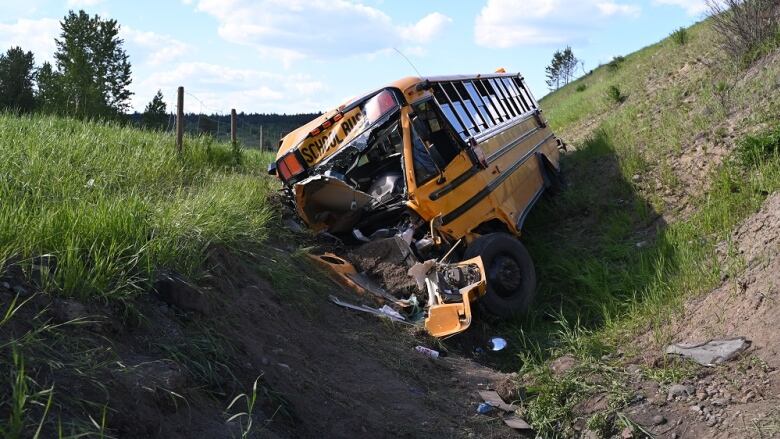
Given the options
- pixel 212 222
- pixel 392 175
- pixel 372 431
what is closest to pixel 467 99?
pixel 392 175

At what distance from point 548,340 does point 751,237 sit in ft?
7.38

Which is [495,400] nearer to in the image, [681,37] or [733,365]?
[733,365]

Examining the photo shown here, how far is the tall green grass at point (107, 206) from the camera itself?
4387 millimetres

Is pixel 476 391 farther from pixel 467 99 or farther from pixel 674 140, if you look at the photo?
pixel 674 140

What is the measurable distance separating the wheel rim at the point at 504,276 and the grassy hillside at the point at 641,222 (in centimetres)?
39

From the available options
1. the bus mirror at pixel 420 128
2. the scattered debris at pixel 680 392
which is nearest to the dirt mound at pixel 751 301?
the scattered debris at pixel 680 392

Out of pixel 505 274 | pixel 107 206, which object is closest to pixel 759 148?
pixel 505 274

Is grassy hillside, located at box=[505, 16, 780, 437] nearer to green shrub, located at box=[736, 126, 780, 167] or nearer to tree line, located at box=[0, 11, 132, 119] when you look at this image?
green shrub, located at box=[736, 126, 780, 167]

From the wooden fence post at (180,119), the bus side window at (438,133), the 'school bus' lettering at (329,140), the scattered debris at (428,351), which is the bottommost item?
the scattered debris at (428,351)

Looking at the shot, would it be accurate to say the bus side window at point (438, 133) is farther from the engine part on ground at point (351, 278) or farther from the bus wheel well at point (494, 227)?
the engine part on ground at point (351, 278)

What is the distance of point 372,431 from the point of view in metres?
4.69

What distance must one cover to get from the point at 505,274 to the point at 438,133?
6.02 feet

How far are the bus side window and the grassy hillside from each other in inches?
80.2

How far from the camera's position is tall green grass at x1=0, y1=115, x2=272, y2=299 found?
4387mm
